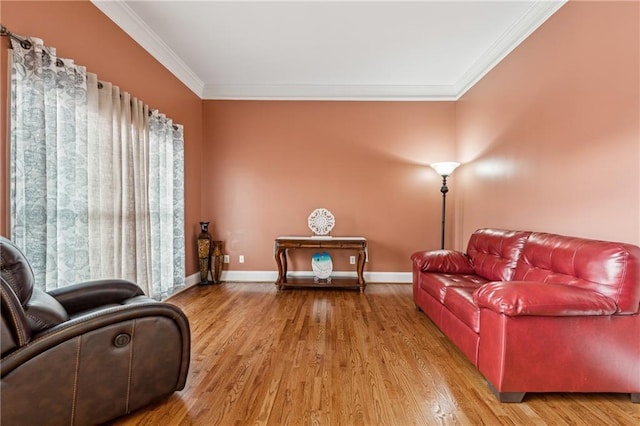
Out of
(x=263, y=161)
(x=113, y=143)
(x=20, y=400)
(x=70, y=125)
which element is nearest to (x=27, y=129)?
(x=70, y=125)

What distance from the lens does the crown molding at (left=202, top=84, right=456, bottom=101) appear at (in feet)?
14.0

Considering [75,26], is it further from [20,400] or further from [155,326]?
[20,400]

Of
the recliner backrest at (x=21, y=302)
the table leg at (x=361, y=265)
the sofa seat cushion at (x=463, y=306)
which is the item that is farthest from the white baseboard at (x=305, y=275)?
the recliner backrest at (x=21, y=302)

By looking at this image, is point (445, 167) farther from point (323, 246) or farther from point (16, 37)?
point (16, 37)

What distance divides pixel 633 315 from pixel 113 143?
3.82 metres

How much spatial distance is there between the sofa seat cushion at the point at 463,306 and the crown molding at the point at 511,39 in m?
2.43

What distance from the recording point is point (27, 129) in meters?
1.85

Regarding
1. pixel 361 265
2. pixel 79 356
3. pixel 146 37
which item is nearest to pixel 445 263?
pixel 361 265

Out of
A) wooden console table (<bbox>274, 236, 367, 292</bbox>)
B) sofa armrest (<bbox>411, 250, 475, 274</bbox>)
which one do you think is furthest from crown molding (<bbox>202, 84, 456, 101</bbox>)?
sofa armrest (<bbox>411, 250, 475, 274</bbox>)

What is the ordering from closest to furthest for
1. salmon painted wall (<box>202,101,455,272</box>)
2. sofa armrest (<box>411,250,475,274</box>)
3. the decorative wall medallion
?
sofa armrest (<box>411,250,475,274</box>) → the decorative wall medallion → salmon painted wall (<box>202,101,455,272</box>)

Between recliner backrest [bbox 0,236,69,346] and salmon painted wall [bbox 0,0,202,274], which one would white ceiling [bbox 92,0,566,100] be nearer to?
salmon painted wall [bbox 0,0,202,274]

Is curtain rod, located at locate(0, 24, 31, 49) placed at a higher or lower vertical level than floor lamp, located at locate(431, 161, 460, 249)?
higher

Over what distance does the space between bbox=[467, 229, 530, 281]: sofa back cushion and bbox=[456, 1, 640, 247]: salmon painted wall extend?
29 centimetres

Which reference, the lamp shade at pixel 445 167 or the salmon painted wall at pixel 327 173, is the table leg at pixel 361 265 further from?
the lamp shade at pixel 445 167
